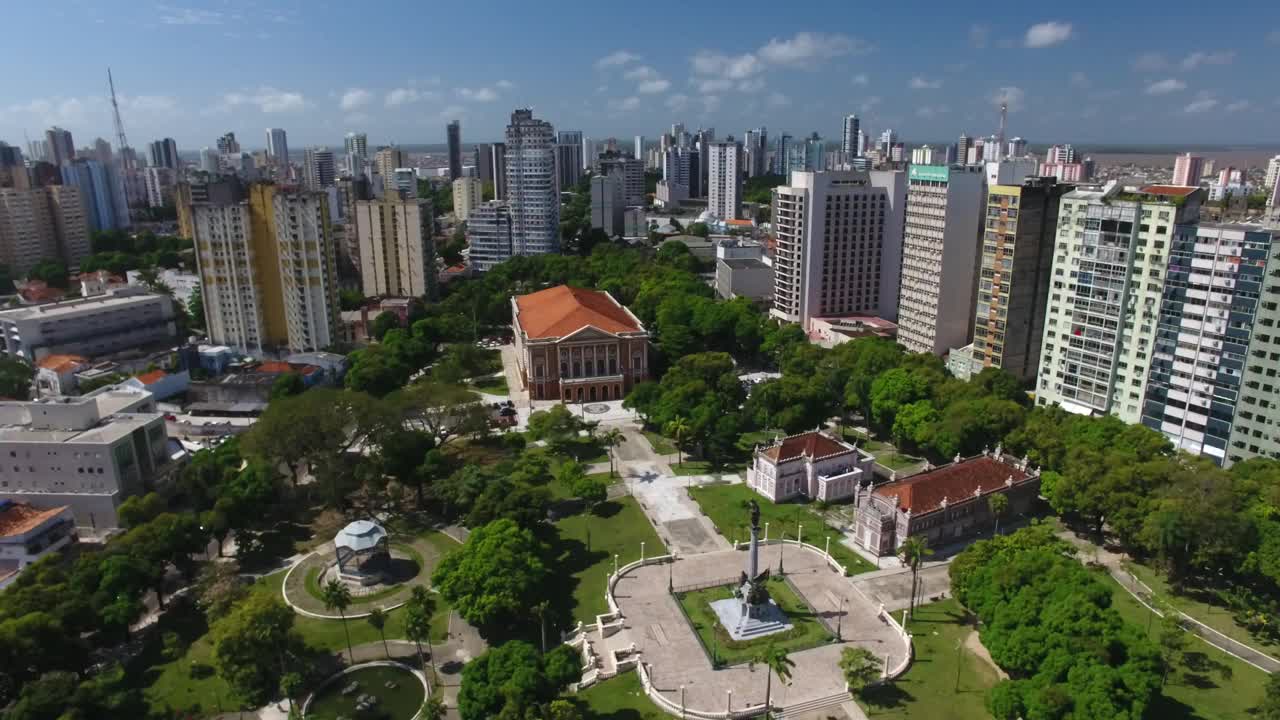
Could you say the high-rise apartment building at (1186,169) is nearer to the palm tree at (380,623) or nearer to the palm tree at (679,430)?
the palm tree at (679,430)

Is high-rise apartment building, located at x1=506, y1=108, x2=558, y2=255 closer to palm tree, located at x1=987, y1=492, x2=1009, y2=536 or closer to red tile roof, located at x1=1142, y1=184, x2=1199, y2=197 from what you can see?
red tile roof, located at x1=1142, y1=184, x2=1199, y2=197

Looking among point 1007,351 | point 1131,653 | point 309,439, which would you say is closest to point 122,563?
point 309,439

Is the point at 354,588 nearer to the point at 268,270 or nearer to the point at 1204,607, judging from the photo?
the point at 1204,607

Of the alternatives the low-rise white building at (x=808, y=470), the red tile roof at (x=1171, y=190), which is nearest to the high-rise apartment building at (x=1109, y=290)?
the red tile roof at (x=1171, y=190)

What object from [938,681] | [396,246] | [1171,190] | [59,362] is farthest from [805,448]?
[396,246]

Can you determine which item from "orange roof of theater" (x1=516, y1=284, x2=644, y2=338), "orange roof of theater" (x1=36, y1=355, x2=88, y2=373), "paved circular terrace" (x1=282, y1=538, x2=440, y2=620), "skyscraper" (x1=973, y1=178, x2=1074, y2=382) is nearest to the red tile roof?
"skyscraper" (x1=973, y1=178, x2=1074, y2=382)

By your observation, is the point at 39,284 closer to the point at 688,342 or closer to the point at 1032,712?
the point at 688,342
